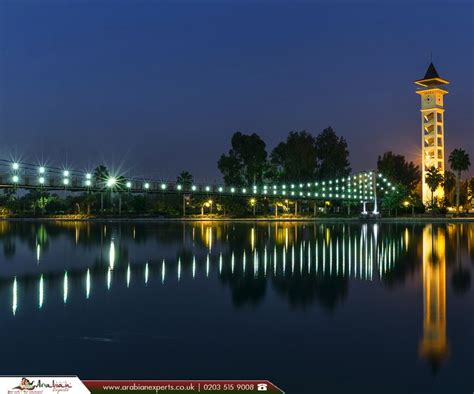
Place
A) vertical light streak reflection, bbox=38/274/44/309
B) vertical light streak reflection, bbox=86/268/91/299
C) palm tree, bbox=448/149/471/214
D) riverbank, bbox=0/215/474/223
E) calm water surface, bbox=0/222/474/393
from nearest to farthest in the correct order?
calm water surface, bbox=0/222/474/393 < vertical light streak reflection, bbox=38/274/44/309 < vertical light streak reflection, bbox=86/268/91/299 < riverbank, bbox=0/215/474/223 < palm tree, bbox=448/149/471/214

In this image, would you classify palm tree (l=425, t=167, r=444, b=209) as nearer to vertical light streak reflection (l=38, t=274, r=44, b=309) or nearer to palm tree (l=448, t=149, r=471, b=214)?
palm tree (l=448, t=149, r=471, b=214)

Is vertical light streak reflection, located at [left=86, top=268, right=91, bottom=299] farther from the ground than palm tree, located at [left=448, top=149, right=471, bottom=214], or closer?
closer

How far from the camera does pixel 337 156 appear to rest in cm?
9681

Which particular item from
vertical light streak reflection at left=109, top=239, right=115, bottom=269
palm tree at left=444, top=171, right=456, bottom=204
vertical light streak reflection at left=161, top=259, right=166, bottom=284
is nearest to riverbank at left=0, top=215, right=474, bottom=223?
palm tree at left=444, top=171, right=456, bottom=204

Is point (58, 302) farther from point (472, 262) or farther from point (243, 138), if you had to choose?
point (243, 138)

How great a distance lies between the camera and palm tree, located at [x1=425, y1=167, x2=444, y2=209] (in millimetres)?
80625

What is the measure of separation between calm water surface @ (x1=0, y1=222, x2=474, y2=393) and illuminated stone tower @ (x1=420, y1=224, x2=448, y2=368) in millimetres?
33

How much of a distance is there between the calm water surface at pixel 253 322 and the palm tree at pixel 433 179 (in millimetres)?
61241

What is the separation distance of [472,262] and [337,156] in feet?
247

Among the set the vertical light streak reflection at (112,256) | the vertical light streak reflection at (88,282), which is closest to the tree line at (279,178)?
the vertical light streak reflection at (112,256)

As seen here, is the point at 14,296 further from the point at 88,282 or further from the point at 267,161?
the point at 267,161

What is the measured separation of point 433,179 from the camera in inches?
3196

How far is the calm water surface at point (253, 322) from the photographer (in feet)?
27.0

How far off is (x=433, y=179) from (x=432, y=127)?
16.1 meters
